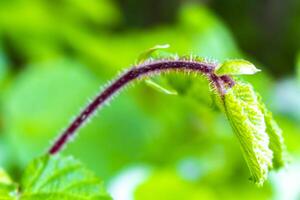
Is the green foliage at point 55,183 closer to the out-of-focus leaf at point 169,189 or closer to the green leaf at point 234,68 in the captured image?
the green leaf at point 234,68

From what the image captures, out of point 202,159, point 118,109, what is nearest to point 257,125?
point 202,159

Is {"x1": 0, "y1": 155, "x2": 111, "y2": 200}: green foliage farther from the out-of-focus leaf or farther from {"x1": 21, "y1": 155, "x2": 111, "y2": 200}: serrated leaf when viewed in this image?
the out-of-focus leaf

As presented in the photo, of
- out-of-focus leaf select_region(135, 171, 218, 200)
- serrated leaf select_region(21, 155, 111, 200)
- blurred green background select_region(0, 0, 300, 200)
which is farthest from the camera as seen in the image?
blurred green background select_region(0, 0, 300, 200)

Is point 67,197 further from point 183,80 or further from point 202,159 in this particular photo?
point 202,159

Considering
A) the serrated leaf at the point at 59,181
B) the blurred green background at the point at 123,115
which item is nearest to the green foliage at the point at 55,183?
the serrated leaf at the point at 59,181

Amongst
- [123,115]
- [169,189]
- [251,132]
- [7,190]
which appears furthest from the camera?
[123,115]

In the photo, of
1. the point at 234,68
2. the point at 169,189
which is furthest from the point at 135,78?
the point at 169,189

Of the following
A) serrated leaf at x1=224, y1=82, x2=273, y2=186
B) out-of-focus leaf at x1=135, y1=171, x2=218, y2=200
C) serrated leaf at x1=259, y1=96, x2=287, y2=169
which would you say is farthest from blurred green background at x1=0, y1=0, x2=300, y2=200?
serrated leaf at x1=224, y1=82, x2=273, y2=186

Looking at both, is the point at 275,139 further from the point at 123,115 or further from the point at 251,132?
the point at 123,115
